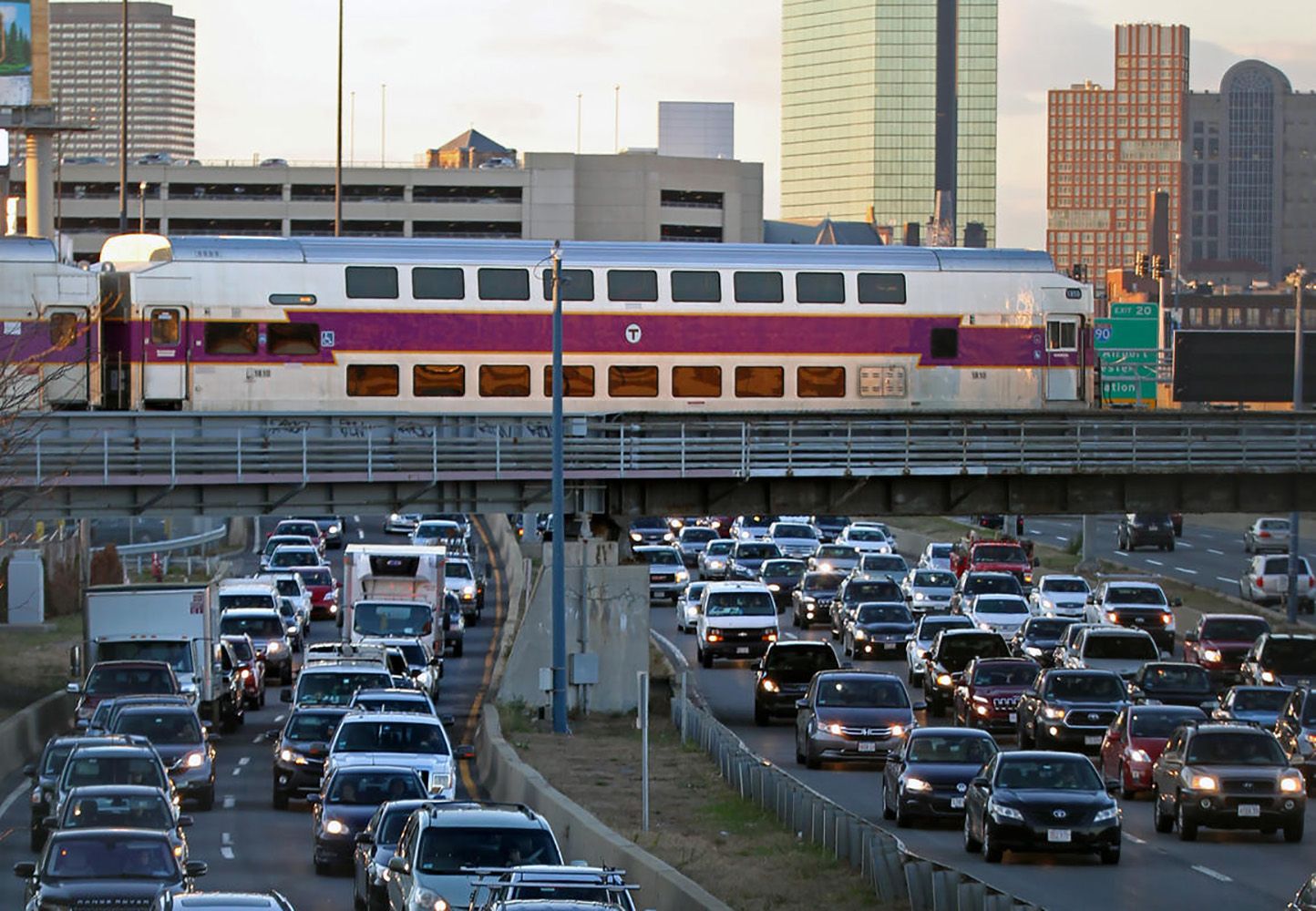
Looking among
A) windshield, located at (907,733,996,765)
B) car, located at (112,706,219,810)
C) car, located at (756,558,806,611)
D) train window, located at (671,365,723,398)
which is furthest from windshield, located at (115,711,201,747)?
A: car, located at (756,558,806,611)

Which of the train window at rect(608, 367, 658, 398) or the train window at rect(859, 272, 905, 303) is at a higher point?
the train window at rect(859, 272, 905, 303)

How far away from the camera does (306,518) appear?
8581cm

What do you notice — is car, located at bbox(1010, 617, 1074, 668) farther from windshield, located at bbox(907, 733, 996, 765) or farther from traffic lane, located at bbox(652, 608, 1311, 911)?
windshield, located at bbox(907, 733, 996, 765)

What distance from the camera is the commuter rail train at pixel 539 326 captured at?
3875 cm

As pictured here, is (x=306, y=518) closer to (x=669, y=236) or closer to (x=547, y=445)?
(x=547, y=445)

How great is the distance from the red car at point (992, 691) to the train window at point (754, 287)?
9.57 metres

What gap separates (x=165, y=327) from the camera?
128ft

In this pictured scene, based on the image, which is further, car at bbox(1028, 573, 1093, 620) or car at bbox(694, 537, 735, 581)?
car at bbox(694, 537, 735, 581)

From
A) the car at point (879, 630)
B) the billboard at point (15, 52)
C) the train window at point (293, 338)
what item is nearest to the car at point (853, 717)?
the train window at point (293, 338)

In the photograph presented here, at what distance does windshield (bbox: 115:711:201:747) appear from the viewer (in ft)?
90.3

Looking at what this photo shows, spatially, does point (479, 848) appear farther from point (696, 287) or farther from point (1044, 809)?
point (696, 287)

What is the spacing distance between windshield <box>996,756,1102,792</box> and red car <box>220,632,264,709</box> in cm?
2126

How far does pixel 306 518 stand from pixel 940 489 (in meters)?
49.9

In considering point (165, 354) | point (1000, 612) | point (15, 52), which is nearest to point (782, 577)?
point (1000, 612)
